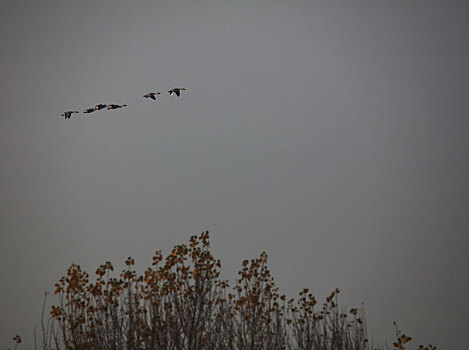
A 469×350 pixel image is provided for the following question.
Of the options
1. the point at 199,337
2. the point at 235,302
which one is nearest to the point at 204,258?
the point at 199,337

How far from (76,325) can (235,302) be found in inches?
112

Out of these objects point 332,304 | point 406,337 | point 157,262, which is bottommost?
point 406,337

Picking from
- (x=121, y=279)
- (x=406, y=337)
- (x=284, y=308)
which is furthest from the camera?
(x=284, y=308)

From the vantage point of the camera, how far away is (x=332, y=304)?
1028 centimetres

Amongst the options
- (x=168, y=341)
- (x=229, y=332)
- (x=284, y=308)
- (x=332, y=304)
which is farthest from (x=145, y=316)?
(x=332, y=304)

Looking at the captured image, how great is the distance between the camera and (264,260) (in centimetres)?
907

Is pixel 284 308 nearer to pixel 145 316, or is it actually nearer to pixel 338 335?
pixel 338 335

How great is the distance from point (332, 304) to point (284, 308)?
0.97 metres

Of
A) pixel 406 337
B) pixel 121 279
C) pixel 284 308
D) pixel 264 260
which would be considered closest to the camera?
pixel 121 279

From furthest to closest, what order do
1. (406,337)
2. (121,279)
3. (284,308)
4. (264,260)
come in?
(284,308) → (264,260) → (406,337) → (121,279)

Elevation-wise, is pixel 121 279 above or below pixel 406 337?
above

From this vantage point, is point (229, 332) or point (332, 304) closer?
point (229, 332)

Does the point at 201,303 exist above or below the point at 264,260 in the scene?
below

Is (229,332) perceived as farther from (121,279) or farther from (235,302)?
(121,279)
